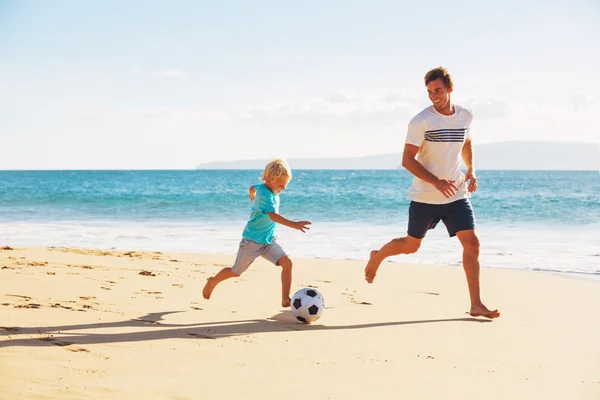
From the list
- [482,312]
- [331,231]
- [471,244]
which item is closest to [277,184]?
[471,244]

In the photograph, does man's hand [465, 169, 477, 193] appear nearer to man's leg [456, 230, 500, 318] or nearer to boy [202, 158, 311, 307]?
man's leg [456, 230, 500, 318]

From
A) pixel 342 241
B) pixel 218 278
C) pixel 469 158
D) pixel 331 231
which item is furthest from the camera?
pixel 331 231

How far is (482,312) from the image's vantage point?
→ 5.35 meters

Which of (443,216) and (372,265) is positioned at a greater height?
(443,216)

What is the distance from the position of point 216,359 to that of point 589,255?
7986mm

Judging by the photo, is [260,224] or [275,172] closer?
[275,172]

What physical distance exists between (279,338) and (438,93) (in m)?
2.35

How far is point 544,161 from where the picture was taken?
19100cm

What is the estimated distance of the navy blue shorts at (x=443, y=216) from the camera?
5.37 meters

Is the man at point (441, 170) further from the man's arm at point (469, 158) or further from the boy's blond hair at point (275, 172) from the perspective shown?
the boy's blond hair at point (275, 172)

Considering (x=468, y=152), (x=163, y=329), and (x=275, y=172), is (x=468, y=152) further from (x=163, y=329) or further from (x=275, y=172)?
(x=163, y=329)

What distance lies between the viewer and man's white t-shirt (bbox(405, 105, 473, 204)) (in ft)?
17.3

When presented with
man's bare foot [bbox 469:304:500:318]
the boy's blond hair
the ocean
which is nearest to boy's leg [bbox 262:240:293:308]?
the boy's blond hair

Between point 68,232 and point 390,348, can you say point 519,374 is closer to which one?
point 390,348
